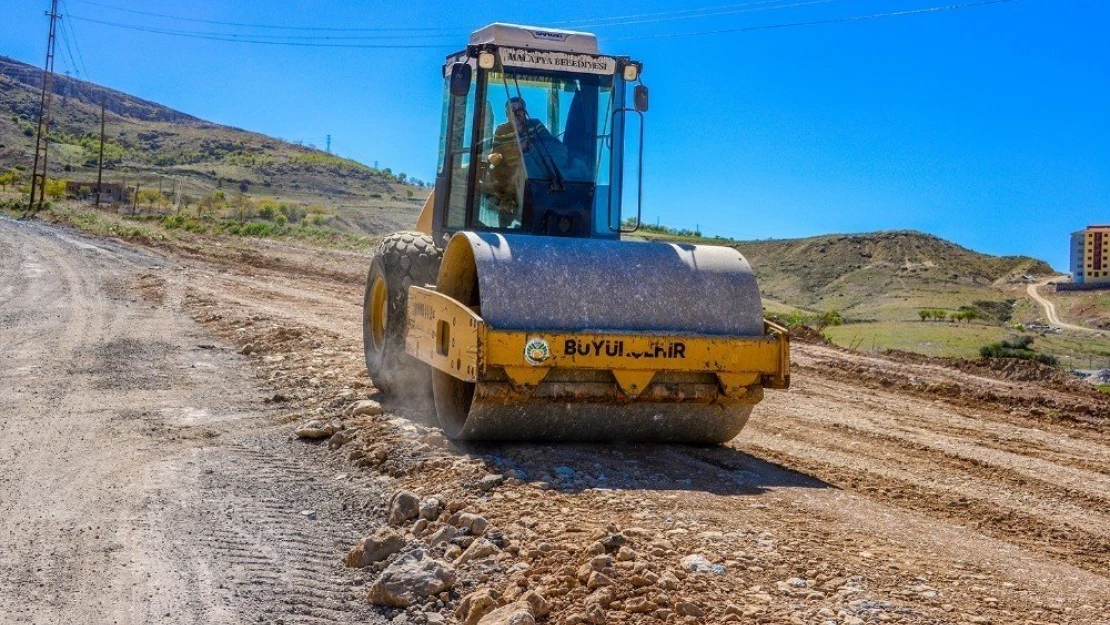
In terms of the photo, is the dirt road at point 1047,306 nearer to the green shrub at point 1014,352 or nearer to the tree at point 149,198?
the green shrub at point 1014,352

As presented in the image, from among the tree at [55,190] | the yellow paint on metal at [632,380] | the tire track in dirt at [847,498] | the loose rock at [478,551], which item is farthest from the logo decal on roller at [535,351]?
the tree at [55,190]

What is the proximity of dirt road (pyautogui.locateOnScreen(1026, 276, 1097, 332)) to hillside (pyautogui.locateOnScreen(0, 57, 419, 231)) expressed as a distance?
4018 cm

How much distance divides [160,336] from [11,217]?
29906 millimetres

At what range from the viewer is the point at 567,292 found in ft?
22.6

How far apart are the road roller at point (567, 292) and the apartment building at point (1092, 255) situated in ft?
79.5

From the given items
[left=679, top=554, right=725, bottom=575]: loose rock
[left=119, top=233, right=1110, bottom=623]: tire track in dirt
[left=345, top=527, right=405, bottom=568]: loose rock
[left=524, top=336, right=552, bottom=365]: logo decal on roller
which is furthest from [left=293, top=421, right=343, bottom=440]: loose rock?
[left=679, top=554, right=725, bottom=575]: loose rock

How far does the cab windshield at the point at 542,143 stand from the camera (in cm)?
848

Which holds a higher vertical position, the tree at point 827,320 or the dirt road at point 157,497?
the tree at point 827,320

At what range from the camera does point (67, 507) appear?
21.5 feet

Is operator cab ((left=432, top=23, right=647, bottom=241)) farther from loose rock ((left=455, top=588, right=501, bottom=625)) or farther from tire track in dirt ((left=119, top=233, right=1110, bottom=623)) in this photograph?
loose rock ((left=455, top=588, right=501, bottom=625))

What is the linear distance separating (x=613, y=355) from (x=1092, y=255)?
26.9m

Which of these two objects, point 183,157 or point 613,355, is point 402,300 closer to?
point 613,355

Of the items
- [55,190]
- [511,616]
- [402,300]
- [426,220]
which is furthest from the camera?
[55,190]

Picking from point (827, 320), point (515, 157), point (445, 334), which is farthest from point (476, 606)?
point (827, 320)
